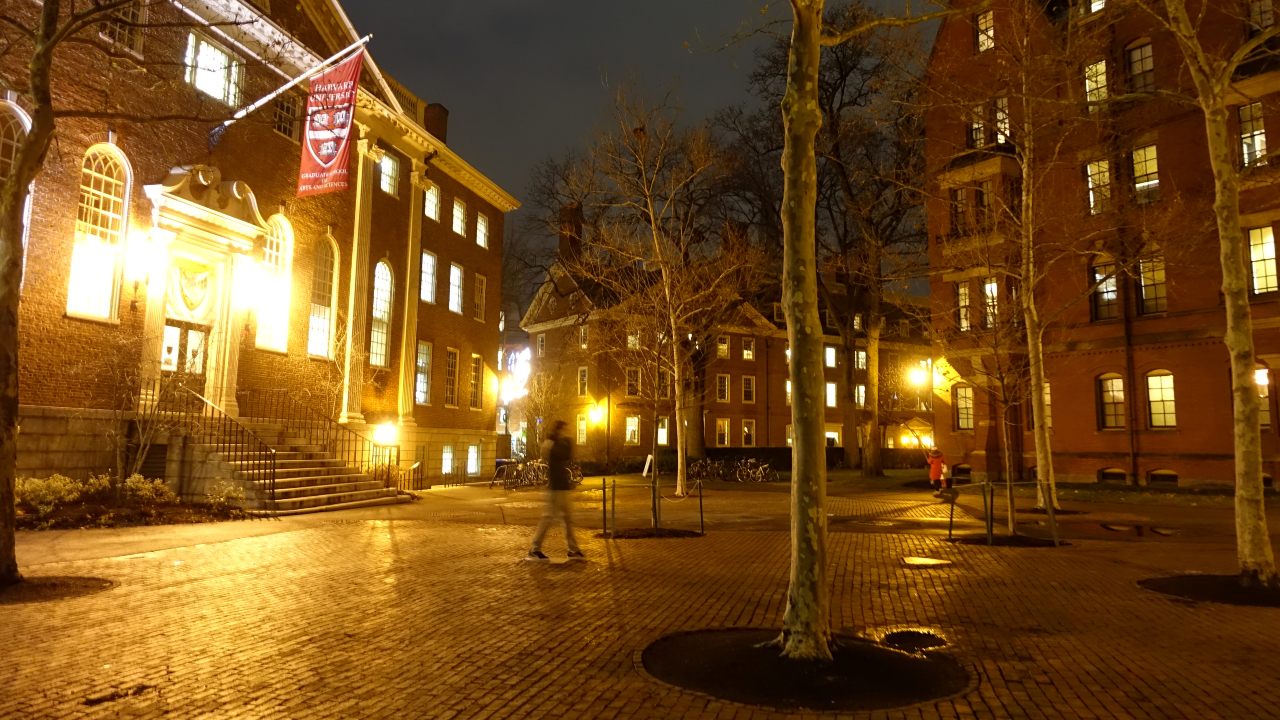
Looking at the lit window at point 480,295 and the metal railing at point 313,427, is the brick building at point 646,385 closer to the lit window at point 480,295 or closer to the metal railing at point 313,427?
the lit window at point 480,295

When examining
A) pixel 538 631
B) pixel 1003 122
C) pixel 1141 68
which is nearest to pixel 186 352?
pixel 538 631

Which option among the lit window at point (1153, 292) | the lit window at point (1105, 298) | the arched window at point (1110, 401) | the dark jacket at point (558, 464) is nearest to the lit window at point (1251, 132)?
the lit window at point (1153, 292)

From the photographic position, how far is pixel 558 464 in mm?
10383

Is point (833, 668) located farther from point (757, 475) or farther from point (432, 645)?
point (757, 475)

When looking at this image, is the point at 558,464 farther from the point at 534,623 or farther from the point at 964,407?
the point at 964,407

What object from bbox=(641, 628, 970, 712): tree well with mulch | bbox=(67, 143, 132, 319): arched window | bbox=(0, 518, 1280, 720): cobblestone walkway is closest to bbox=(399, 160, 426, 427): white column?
bbox=(67, 143, 132, 319): arched window

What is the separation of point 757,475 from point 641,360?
8.17 meters

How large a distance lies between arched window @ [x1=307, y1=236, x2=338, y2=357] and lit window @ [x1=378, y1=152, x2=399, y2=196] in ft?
10.9

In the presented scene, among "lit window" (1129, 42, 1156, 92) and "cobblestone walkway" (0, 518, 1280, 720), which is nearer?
"cobblestone walkway" (0, 518, 1280, 720)

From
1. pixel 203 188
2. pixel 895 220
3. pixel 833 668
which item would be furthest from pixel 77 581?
pixel 895 220

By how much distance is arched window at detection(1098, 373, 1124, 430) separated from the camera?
2556cm

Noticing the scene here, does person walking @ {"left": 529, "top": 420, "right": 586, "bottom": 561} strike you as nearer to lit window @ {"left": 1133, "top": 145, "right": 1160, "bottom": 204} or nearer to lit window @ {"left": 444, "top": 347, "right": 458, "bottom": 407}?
lit window @ {"left": 444, "top": 347, "right": 458, "bottom": 407}

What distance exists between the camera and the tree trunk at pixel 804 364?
206 inches

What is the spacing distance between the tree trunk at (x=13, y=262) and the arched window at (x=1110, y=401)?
2845 cm
